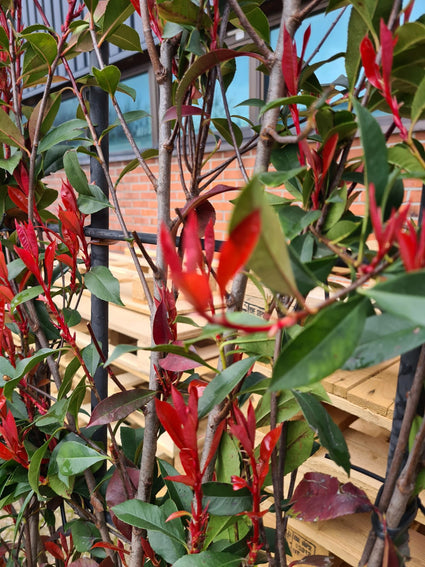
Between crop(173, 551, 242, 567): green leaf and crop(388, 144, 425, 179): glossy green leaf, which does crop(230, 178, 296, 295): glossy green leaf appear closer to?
crop(388, 144, 425, 179): glossy green leaf

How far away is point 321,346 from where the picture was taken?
0.70ft

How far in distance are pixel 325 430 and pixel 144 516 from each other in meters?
0.26

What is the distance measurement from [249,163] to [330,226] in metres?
2.40

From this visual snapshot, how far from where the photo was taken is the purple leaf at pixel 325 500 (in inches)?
14.6

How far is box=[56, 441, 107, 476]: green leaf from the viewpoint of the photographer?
54 cm

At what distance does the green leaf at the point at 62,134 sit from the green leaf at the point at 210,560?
57 centimetres

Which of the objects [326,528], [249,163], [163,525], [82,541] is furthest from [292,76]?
[249,163]

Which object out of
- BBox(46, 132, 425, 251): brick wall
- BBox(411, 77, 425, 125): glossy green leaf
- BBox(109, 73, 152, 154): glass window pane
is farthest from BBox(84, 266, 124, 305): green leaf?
BBox(109, 73, 152, 154): glass window pane

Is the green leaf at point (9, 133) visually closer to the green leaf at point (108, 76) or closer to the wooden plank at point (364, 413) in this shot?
the green leaf at point (108, 76)

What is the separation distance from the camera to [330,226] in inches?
13.7

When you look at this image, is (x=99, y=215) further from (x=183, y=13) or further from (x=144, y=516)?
(x=144, y=516)

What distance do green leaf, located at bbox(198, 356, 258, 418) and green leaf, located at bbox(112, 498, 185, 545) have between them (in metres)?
0.18

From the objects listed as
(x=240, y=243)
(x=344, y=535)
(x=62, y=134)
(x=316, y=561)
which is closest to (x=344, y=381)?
(x=344, y=535)

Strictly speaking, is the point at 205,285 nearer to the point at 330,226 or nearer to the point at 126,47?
the point at 330,226
